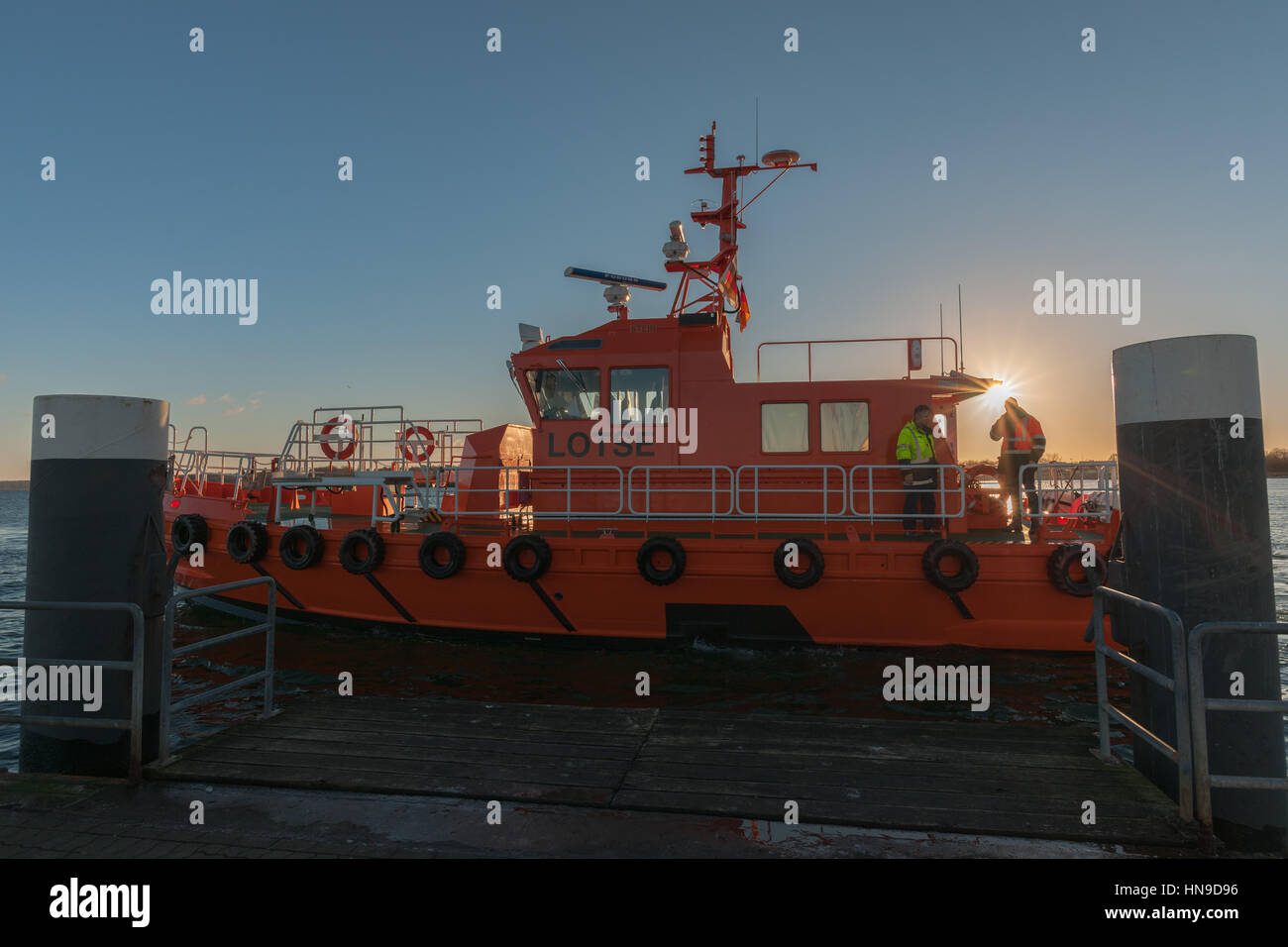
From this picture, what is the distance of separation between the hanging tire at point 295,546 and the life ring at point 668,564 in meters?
4.12

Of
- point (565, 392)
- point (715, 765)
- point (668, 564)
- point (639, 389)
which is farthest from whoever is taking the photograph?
point (565, 392)

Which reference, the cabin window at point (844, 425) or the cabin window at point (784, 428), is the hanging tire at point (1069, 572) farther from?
the cabin window at point (784, 428)

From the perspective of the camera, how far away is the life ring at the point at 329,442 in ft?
29.1

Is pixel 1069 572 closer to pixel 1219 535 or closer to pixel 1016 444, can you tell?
pixel 1016 444

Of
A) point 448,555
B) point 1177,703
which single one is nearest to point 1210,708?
point 1177,703

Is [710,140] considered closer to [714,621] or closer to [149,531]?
[714,621]

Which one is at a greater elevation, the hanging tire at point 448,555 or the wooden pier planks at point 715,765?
the hanging tire at point 448,555

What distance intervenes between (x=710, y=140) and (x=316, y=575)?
8.30 meters

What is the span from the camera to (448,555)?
8125 mm

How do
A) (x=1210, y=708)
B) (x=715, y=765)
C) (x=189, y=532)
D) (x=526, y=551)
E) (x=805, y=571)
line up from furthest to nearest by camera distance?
(x=189, y=532)
(x=526, y=551)
(x=805, y=571)
(x=715, y=765)
(x=1210, y=708)

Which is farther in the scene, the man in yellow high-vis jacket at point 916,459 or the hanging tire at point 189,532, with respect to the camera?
the hanging tire at point 189,532

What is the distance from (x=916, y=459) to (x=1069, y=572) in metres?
1.85

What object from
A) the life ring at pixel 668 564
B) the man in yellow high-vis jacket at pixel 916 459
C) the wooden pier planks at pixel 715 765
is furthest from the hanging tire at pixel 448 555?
the man in yellow high-vis jacket at pixel 916 459
